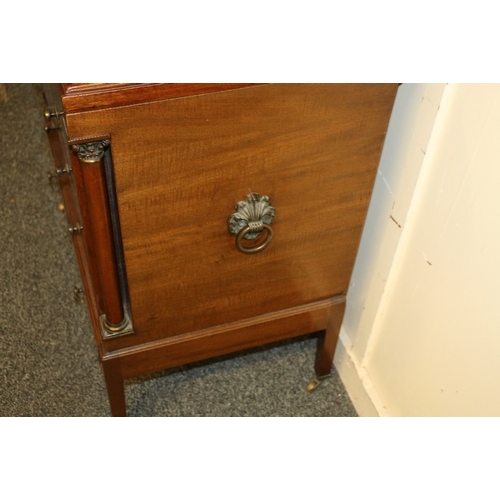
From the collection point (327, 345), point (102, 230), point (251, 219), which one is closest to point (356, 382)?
point (327, 345)

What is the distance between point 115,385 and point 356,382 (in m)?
0.44

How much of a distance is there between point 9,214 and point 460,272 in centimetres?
Answer: 103

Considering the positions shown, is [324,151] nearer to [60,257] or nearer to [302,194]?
[302,194]

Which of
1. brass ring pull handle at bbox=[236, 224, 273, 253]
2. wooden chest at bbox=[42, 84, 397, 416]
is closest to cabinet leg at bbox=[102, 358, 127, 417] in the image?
wooden chest at bbox=[42, 84, 397, 416]

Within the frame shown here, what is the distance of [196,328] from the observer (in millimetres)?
1005

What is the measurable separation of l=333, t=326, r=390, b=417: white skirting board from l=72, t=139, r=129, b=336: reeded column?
46 centimetres

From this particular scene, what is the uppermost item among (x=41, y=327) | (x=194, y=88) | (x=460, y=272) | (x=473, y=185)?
(x=194, y=88)

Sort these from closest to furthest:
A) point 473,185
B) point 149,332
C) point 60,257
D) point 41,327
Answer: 1. point 473,185
2. point 149,332
3. point 41,327
4. point 60,257

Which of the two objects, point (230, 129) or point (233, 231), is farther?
point (233, 231)

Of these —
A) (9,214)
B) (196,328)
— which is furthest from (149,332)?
(9,214)

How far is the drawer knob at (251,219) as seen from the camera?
0.84 meters

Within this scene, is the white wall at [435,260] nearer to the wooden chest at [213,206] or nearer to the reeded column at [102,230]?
the wooden chest at [213,206]

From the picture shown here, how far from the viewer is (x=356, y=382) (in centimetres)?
122

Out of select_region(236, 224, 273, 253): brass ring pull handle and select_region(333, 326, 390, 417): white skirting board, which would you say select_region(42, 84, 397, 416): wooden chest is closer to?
select_region(236, 224, 273, 253): brass ring pull handle
